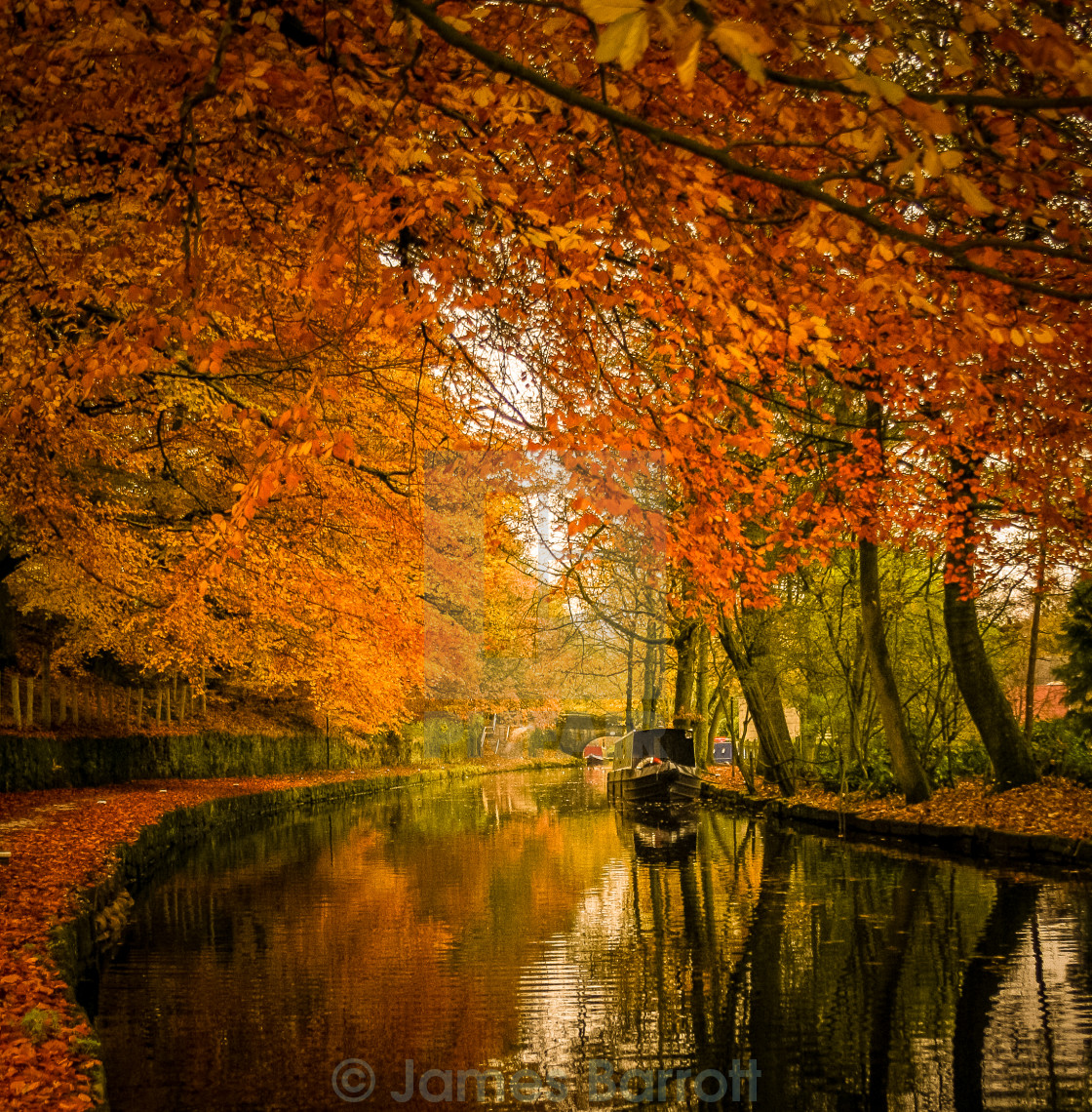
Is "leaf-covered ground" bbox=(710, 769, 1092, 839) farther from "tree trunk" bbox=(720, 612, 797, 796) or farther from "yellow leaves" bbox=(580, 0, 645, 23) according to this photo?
"yellow leaves" bbox=(580, 0, 645, 23)

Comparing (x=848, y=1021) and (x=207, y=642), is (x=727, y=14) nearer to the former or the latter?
(x=848, y=1021)

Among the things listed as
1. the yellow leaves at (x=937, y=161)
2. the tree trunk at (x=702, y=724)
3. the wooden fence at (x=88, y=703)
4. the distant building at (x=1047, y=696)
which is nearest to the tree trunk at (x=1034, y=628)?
the distant building at (x=1047, y=696)

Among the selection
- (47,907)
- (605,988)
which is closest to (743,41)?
(605,988)

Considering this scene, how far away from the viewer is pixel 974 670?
1647 centimetres

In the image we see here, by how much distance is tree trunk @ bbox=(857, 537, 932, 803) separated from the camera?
17922 mm

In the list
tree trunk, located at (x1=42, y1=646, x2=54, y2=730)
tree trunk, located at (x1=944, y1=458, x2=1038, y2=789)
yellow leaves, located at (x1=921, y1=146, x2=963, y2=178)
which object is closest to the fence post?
tree trunk, located at (x1=42, y1=646, x2=54, y2=730)

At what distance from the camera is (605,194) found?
777 cm

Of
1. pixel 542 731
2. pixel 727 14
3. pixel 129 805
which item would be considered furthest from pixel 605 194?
pixel 542 731

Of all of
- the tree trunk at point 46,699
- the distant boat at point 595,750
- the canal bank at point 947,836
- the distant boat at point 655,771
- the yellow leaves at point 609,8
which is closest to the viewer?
the yellow leaves at point 609,8

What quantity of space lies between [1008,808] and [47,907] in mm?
12947

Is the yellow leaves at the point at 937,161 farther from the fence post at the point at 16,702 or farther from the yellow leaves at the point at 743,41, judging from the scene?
the fence post at the point at 16,702

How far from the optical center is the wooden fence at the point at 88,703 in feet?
71.7

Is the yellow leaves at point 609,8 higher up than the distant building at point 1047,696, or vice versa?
the yellow leaves at point 609,8

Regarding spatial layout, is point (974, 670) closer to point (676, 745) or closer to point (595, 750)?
point (676, 745)
